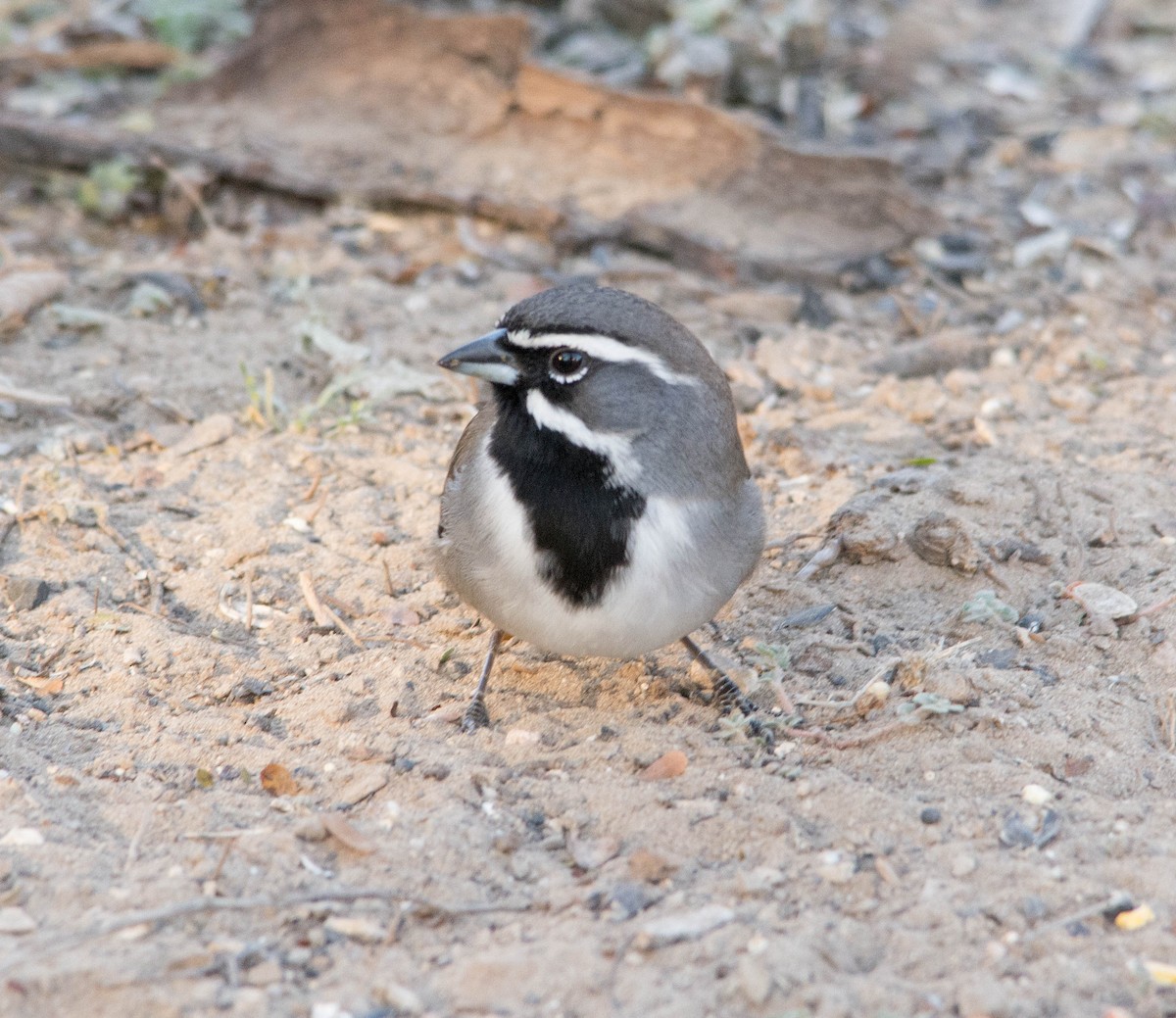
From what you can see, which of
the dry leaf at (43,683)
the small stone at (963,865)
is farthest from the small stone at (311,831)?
the small stone at (963,865)

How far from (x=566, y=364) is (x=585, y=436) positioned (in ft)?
0.77

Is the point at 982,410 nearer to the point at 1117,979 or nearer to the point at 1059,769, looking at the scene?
the point at 1059,769

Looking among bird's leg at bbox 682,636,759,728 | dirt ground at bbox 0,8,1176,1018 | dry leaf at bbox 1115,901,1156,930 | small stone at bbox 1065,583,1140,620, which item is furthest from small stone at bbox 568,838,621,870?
small stone at bbox 1065,583,1140,620

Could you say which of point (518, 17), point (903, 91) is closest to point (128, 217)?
point (518, 17)

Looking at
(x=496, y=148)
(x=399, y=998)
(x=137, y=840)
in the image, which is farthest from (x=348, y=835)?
(x=496, y=148)

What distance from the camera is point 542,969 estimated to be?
3.70 m

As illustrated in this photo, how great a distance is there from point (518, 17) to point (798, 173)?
1.87 meters

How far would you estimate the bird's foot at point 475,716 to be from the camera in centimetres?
495

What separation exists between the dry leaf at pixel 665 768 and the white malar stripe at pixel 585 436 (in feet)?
2.96

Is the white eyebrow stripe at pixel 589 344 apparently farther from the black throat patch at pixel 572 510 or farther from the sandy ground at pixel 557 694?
the sandy ground at pixel 557 694

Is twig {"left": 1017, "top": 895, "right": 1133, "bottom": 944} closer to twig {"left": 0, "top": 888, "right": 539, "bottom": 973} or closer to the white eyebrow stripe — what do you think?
twig {"left": 0, "top": 888, "right": 539, "bottom": 973}

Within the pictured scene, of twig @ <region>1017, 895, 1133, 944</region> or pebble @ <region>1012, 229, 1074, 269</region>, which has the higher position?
twig @ <region>1017, 895, 1133, 944</region>

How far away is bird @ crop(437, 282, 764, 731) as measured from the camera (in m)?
4.58

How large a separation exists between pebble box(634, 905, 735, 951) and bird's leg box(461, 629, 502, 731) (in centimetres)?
124
